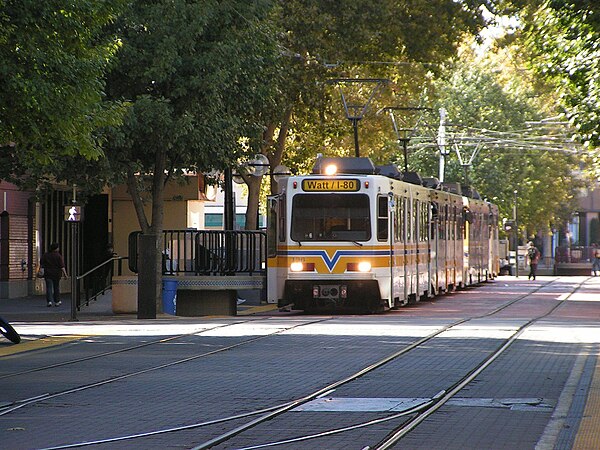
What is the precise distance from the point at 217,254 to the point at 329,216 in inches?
149

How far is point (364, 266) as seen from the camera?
31.2m

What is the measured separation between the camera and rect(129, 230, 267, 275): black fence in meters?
34.2

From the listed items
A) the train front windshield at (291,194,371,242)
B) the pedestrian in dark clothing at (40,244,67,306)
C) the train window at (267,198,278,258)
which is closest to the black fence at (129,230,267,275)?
the train window at (267,198,278,258)

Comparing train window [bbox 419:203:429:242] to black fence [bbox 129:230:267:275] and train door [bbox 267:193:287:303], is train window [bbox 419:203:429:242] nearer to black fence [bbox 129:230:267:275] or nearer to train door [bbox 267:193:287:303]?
black fence [bbox 129:230:267:275]

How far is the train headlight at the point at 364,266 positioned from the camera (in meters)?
31.2

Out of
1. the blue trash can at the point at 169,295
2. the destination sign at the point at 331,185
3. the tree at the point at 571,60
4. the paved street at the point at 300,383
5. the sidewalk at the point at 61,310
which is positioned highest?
the tree at the point at 571,60

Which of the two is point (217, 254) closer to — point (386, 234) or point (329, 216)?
point (329, 216)

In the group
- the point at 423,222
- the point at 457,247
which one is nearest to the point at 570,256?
the point at 457,247

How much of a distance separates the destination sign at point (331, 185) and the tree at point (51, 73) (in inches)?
400

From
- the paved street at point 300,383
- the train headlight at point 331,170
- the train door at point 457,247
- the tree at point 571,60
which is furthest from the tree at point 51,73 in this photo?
the train door at point 457,247

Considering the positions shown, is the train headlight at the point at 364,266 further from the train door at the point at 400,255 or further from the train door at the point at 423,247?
the train door at the point at 423,247

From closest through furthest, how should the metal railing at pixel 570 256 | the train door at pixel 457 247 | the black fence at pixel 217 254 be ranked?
1. the black fence at pixel 217 254
2. the train door at pixel 457 247
3. the metal railing at pixel 570 256

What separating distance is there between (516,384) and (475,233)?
35.2 m

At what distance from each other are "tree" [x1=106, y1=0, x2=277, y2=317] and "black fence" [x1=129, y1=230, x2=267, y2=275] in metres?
1.58
